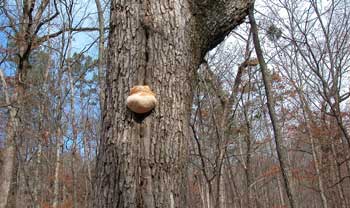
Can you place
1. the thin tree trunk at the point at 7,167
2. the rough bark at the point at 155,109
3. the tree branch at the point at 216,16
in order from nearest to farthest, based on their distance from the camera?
the rough bark at the point at 155,109 < the tree branch at the point at 216,16 < the thin tree trunk at the point at 7,167

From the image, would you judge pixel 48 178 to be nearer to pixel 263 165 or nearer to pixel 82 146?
pixel 82 146

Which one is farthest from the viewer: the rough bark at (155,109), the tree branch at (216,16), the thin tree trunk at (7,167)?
the thin tree trunk at (7,167)

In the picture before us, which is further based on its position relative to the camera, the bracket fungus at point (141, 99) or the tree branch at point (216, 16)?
the tree branch at point (216, 16)

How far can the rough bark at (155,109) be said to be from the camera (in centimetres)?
114

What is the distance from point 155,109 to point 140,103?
0.37 ft

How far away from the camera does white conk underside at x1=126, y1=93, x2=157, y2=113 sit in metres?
1.14

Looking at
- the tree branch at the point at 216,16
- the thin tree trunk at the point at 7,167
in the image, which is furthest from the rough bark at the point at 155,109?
the thin tree trunk at the point at 7,167

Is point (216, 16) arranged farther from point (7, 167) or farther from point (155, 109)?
point (7, 167)

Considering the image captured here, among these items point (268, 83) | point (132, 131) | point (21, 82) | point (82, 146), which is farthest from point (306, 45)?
point (82, 146)

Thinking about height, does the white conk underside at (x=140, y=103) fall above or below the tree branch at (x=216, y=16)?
below

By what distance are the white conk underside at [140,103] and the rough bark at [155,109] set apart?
0.03 m

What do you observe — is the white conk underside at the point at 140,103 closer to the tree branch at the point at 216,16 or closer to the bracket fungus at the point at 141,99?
the bracket fungus at the point at 141,99

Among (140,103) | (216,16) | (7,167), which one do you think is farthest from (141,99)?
(7,167)

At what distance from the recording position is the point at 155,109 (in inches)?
48.3
